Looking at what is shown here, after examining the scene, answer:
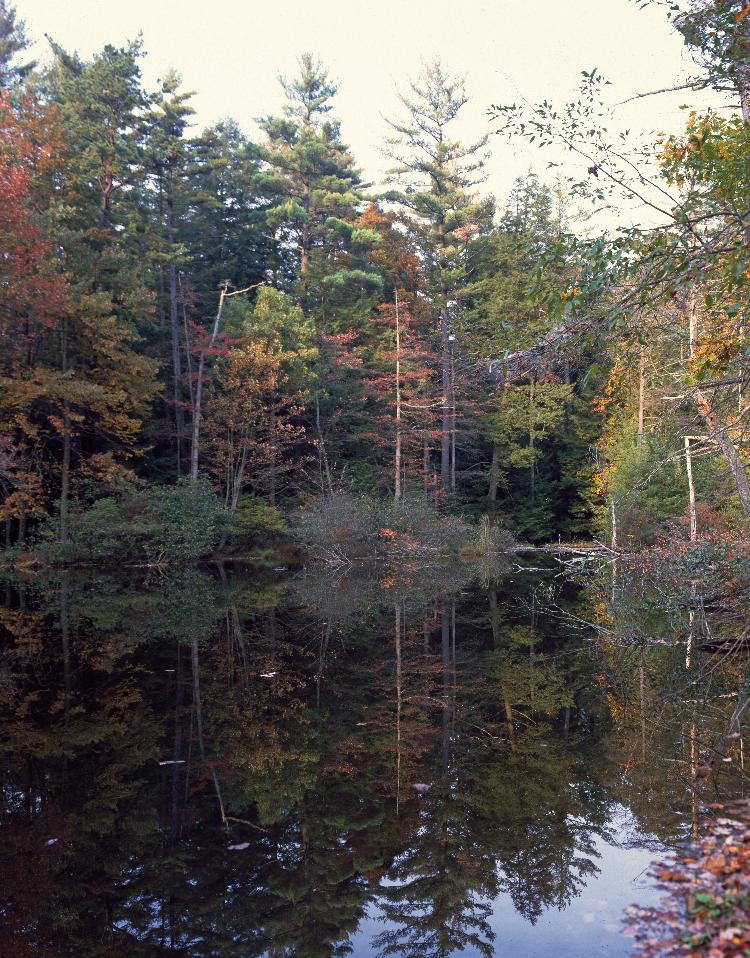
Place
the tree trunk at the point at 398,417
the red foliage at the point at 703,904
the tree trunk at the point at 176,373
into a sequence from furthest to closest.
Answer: the tree trunk at the point at 176,373, the tree trunk at the point at 398,417, the red foliage at the point at 703,904

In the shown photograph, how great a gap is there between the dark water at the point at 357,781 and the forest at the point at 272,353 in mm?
4706

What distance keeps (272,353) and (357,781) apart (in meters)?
23.2

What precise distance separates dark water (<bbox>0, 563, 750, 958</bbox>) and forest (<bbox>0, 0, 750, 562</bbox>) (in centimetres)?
471

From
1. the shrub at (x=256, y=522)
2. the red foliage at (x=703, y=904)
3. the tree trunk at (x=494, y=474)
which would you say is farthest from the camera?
the tree trunk at (x=494, y=474)

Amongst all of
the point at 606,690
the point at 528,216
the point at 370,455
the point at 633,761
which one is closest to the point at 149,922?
the point at 633,761

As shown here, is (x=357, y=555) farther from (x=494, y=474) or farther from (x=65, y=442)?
(x=494, y=474)

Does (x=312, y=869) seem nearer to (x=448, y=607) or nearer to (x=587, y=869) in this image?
(x=587, y=869)

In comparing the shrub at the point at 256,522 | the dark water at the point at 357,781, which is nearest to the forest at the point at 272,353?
the shrub at the point at 256,522

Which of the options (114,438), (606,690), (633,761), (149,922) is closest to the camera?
(149,922)

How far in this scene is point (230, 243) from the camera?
35.2 metres

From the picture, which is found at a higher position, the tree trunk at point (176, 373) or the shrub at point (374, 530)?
the tree trunk at point (176, 373)

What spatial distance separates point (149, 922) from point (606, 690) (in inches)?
229

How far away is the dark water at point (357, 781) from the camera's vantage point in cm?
409

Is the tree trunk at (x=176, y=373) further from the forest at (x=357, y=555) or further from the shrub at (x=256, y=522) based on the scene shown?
the shrub at (x=256, y=522)
